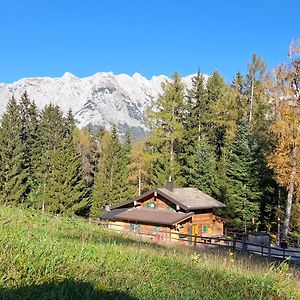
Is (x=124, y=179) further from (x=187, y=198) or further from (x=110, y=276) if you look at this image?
(x=110, y=276)

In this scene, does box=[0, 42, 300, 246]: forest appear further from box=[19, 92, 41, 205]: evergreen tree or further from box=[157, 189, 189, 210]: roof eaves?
box=[157, 189, 189, 210]: roof eaves

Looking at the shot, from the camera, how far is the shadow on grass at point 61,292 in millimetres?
4289

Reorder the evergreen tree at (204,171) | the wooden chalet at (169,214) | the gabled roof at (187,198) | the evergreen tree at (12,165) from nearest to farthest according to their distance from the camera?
the wooden chalet at (169,214)
the gabled roof at (187,198)
the evergreen tree at (204,171)
the evergreen tree at (12,165)

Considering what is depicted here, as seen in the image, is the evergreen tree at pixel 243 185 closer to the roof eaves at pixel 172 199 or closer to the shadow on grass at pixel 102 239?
the roof eaves at pixel 172 199

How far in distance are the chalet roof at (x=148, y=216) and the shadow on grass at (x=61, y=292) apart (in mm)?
23321

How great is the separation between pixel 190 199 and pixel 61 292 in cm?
2719

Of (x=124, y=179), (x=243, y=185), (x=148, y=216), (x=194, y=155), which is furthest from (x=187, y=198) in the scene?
(x=124, y=179)

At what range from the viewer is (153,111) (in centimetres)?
4162

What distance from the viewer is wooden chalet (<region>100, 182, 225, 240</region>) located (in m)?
29.2

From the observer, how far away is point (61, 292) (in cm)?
445

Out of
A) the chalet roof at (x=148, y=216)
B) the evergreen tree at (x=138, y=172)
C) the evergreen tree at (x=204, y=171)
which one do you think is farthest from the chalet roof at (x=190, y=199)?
the evergreen tree at (x=138, y=172)

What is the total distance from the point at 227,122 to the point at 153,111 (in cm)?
879

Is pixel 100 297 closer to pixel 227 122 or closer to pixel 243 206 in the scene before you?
pixel 243 206

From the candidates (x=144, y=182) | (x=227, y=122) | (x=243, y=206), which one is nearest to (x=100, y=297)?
(x=243, y=206)
